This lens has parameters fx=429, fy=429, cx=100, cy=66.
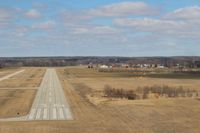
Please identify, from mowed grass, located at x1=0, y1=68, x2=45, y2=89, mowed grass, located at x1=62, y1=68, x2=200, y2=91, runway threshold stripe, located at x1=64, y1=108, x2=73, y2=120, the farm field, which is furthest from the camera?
mowed grass, located at x1=0, y1=68, x2=45, y2=89

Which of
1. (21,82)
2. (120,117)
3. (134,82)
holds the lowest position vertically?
(134,82)

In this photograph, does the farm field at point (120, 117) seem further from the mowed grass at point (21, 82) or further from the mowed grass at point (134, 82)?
the mowed grass at point (21, 82)

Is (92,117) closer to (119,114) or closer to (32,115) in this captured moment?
(119,114)

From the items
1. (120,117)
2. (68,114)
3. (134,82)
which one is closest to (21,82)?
(134,82)

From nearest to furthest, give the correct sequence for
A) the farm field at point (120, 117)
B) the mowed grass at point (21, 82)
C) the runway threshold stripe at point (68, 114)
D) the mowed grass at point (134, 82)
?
the farm field at point (120, 117), the runway threshold stripe at point (68, 114), the mowed grass at point (134, 82), the mowed grass at point (21, 82)

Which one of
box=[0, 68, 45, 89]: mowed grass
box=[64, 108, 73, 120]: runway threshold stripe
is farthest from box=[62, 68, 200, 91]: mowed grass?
box=[64, 108, 73, 120]: runway threshold stripe

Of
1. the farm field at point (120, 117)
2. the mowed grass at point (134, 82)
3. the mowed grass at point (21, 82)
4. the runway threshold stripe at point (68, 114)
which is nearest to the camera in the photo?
the farm field at point (120, 117)

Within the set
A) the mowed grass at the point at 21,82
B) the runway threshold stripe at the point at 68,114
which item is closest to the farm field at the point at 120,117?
the runway threshold stripe at the point at 68,114

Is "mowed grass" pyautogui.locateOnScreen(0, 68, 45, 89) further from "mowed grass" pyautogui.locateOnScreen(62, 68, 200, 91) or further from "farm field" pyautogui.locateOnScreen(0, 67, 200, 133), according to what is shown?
"farm field" pyautogui.locateOnScreen(0, 67, 200, 133)

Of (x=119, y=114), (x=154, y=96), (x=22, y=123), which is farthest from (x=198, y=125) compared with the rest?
(x=154, y=96)

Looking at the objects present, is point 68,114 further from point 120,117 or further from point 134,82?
point 134,82

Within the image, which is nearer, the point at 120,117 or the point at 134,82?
the point at 120,117
